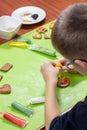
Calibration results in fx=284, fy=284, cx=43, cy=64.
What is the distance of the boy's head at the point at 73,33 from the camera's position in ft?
2.21

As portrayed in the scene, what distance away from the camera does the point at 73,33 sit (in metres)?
0.68

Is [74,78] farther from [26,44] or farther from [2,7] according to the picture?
[2,7]

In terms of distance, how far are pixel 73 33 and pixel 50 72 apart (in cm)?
27

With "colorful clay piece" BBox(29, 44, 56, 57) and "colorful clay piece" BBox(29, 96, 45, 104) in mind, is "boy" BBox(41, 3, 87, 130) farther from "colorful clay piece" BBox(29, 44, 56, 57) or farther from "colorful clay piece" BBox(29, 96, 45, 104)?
"colorful clay piece" BBox(29, 44, 56, 57)

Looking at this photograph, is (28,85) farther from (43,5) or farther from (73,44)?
(43,5)

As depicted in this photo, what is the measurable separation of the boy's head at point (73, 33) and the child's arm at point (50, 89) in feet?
0.59

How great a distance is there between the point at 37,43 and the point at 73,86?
0.88 feet

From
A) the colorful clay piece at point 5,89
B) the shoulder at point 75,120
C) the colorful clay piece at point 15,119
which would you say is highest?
the shoulder at point 75,120

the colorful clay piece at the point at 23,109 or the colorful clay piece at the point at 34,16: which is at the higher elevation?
the colorful clay piece at the point at 34,16

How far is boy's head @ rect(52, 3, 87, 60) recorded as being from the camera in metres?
0.67

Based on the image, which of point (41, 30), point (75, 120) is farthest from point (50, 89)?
point (41, 30)

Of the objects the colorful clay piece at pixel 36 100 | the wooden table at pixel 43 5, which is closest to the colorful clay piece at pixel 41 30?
the wooden table at pixel 43 5

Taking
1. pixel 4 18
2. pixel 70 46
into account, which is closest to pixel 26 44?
pixel 4 18

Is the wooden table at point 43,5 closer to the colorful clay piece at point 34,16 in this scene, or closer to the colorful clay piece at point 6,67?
the colorful clay piece at point 34,16
